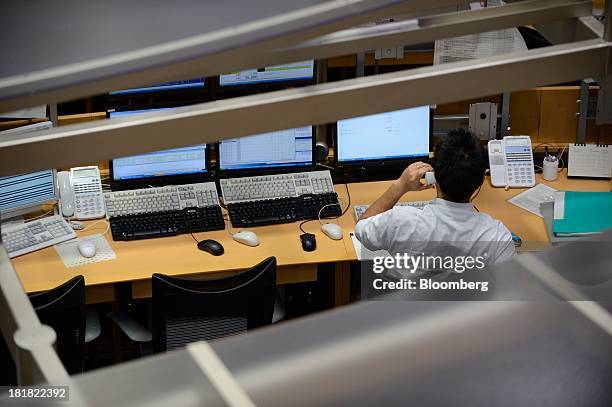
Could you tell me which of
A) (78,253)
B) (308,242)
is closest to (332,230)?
(308,242)

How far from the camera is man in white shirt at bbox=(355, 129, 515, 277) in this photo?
305 centimetres

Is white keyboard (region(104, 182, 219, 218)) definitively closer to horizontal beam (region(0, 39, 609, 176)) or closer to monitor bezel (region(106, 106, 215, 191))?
monitor bezel (region(106, 106, 215, 191))

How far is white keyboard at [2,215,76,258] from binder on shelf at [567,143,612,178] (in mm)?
2179

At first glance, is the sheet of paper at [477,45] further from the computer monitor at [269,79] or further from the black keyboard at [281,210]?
the black keyboard at [281,210]

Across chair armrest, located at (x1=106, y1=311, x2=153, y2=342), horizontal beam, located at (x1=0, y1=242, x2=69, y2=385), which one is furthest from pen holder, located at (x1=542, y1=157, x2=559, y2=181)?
horizontal beam, located at (x1=0, y1=242, x2=69, y2=385)

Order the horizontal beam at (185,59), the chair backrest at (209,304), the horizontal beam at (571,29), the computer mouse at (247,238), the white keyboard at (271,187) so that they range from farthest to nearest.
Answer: the white keyboard at (271,187)
the computer mouse at (247,238)
the chair backrest at (209,304)
the horizontal beam at (571,29)
the horizontal beam at (185,59)

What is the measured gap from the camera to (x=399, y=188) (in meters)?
3.48

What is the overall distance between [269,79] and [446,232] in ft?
4.10

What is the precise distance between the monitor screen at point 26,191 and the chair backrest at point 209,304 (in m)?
0.75

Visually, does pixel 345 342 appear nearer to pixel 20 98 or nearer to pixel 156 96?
pixel 20 98

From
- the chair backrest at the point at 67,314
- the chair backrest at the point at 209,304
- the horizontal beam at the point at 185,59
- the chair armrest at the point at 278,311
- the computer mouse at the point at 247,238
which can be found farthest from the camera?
the computer mouse at the point at 247,238

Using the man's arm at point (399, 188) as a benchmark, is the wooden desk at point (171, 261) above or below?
below

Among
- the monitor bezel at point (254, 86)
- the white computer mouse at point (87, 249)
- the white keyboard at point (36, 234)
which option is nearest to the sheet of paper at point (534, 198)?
the monitor bezel at point (254, 86)

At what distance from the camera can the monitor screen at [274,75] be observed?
3.86 m
